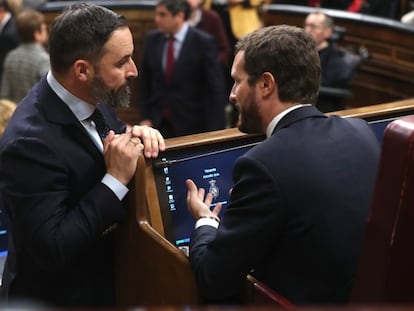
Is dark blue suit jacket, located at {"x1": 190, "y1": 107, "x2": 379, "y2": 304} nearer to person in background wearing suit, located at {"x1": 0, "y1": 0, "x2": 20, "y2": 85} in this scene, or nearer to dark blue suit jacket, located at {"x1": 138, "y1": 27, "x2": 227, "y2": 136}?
dark blue suit jacket, located at {"x1": 138, "y1": 27, "x2": 227, "y2": 136}

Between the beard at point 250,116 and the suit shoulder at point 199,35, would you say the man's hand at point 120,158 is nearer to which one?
the beard at point 250,116

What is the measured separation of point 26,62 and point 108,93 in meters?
2.89

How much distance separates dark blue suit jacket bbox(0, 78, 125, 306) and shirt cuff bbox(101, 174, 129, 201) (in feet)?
0.04

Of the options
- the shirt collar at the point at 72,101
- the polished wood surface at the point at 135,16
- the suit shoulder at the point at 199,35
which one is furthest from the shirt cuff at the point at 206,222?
the polished wood surface at the point at 135,16

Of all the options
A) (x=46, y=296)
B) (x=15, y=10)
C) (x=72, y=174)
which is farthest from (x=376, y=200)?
(x=15, y=10)

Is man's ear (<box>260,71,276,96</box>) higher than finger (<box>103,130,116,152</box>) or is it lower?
higher

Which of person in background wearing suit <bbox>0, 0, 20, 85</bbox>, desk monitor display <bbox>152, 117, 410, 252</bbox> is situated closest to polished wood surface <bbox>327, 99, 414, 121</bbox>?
desk monitor display <bbox>152, 117, 410, 252</bbox>

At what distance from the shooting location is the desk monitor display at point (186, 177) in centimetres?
218

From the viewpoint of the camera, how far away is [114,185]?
1.93 meters

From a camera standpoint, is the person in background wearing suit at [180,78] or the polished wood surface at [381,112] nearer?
the polished wood surface at [381,112]

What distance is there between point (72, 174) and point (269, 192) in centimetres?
47

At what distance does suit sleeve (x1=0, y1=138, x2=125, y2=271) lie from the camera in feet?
6.12

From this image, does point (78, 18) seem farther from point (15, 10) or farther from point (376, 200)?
point (15, 10)

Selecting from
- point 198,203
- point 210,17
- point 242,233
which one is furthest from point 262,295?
point 210,17
